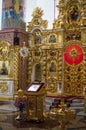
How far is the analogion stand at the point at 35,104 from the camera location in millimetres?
6906

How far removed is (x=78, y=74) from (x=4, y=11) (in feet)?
15.1

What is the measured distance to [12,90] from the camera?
11.0 meters

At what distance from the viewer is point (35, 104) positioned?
6957 millimetres

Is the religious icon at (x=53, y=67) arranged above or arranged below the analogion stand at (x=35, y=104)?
above

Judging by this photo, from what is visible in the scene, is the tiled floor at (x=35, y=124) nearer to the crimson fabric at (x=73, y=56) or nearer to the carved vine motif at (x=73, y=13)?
the crimson fabric at (x=73, y=56)

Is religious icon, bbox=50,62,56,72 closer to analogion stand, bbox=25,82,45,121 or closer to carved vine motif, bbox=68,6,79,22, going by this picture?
carved vine motif, bbox=68,6,79,22

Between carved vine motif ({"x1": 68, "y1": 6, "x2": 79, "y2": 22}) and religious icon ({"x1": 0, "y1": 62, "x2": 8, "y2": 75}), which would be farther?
religious icon ({"x1": 0, "y1": 62, "x2": 8, "y2": 75})

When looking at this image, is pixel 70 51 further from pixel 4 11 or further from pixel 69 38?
pixel 4 11

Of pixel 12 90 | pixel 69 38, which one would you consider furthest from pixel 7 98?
pixel 69 38

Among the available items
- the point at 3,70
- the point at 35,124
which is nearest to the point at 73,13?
the point at 3,70

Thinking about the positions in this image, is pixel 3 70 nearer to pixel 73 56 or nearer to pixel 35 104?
pixel 73 56

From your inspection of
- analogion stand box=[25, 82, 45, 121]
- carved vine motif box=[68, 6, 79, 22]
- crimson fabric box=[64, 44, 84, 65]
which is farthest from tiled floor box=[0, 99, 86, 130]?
carved vine motif box=[68, 6, 79, 22]

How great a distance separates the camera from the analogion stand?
22.7ft

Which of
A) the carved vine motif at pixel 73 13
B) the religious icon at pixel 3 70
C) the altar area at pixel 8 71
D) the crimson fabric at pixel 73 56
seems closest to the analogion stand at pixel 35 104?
the altar area at pixel 8 71
